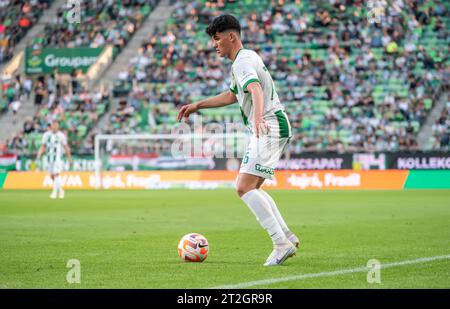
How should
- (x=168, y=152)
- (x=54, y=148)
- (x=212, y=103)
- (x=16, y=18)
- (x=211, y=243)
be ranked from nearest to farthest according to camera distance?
(x=212, y=103), (x=211, y=243), (x=54, y=148), (x=168, y=152), (x=16, y=18)

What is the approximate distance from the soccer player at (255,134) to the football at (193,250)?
0.75 meters

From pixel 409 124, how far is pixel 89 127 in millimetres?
14219

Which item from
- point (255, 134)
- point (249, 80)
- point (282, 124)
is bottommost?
point (255, 134)

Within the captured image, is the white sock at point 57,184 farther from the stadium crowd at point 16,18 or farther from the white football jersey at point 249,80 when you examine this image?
the stadium crowd at point 16,18

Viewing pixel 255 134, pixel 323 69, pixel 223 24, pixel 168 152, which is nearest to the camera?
pixel 255 134

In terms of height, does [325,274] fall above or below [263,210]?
below

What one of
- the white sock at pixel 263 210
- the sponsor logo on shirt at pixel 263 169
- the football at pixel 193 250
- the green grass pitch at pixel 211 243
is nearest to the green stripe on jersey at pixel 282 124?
the sponsor logo on shirt at pixel 263 169

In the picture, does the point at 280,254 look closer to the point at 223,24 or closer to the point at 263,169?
the point at 263,169

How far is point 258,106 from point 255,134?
34cm

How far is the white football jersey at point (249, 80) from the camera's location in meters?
9.70

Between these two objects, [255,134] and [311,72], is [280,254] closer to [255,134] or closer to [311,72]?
[255,134]

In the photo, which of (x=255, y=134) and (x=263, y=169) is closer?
(x=255, y=134)

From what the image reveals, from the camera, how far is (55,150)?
103 ft

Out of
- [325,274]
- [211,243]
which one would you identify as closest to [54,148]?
[211,243]
